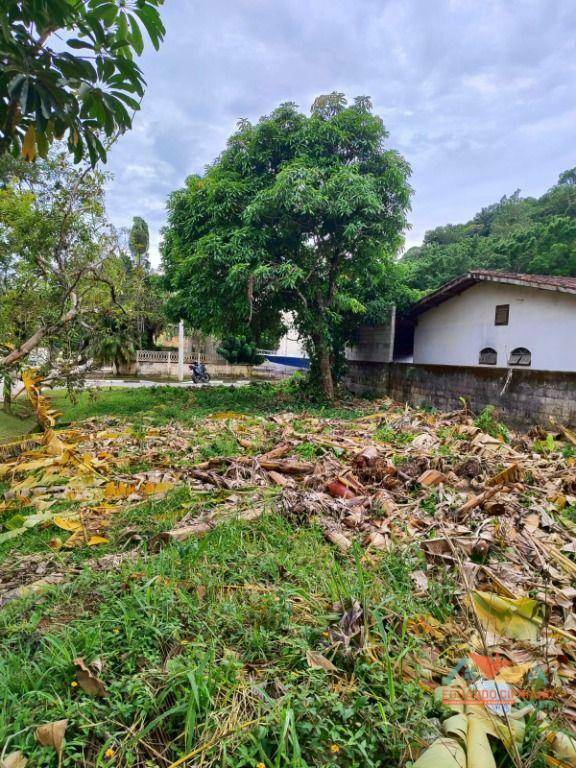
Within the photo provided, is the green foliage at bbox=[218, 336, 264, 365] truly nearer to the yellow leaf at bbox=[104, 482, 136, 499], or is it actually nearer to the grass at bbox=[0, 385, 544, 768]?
the yellow leaf at bbox=[104, 482, 136, 499]

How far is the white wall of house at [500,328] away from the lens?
8.65 metres

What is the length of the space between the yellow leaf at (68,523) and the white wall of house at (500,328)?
849 cm

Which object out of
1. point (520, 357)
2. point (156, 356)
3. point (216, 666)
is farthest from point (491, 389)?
point (156, 356)

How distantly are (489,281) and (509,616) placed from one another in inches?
397

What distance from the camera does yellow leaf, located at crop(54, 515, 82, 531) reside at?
3146 mm

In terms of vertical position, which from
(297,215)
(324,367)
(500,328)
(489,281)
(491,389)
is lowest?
(491,389)

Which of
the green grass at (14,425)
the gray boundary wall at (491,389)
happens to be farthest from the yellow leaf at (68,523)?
the gray boundary wall at (491,389)

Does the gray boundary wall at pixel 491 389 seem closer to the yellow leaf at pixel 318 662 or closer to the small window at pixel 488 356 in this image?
the small window at pixel 488 356

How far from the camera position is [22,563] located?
8.73ft

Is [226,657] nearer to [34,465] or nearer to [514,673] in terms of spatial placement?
[514,673]

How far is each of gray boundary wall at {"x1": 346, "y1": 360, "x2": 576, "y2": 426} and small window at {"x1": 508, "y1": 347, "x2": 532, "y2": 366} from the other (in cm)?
246

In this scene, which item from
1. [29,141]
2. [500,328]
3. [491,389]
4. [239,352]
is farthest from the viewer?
[239,352]

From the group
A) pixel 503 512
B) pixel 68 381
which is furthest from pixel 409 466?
pixel 68 381

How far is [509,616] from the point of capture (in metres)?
1.94
